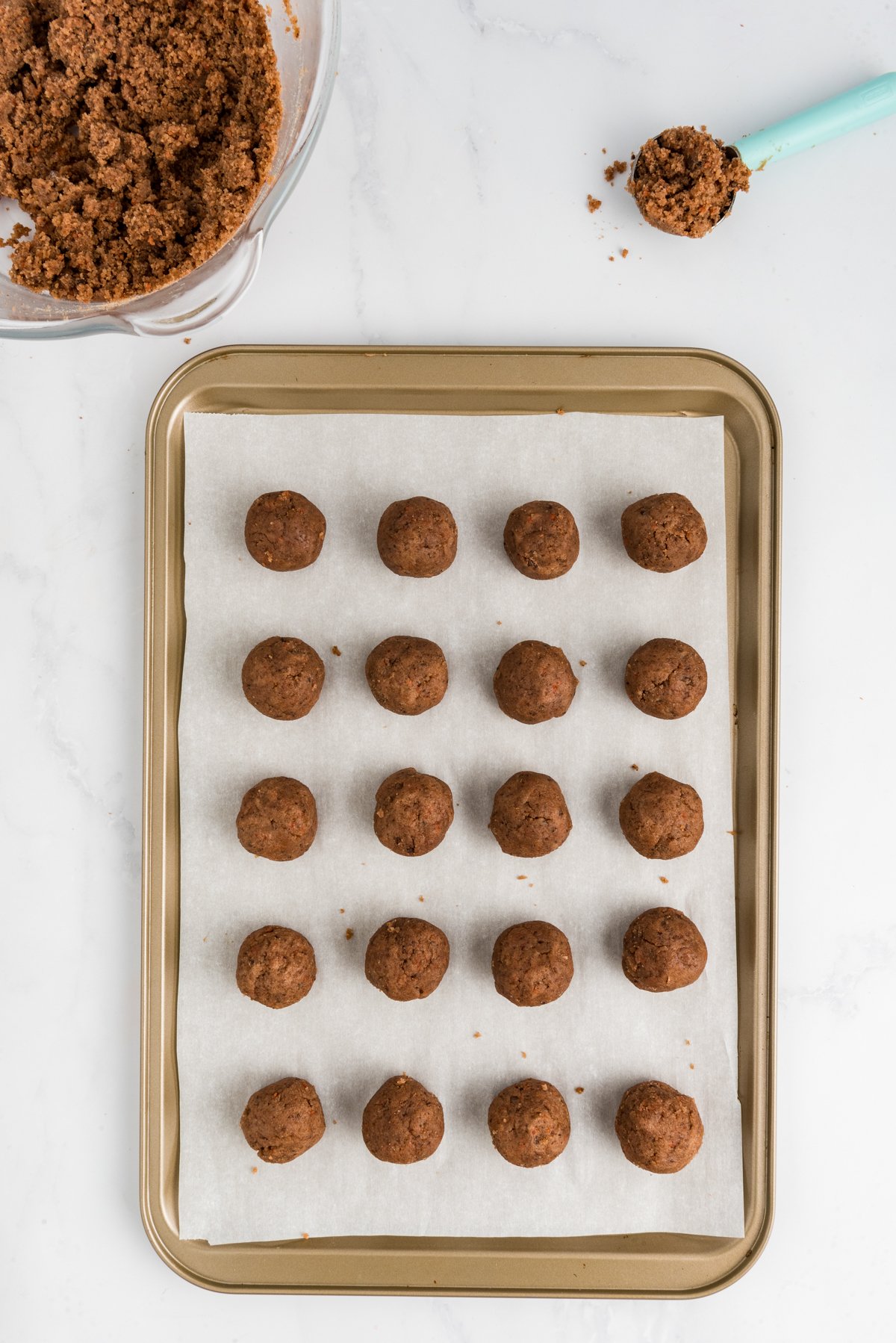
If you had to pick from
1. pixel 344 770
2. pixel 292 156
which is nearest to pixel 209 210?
pixel 292 156

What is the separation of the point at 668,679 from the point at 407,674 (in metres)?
0.53

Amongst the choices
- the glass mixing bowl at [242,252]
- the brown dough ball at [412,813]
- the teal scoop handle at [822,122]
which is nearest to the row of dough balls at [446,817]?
the brown dough ball at [412,813]

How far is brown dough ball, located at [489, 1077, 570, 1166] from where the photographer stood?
1781mm

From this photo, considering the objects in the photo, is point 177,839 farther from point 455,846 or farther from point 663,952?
point 663,952

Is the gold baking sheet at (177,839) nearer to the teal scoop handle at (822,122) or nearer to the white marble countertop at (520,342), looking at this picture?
the white marble countertop at (520,342)

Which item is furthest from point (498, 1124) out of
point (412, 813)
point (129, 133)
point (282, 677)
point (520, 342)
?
point (129, 133)

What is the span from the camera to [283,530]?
1.77m

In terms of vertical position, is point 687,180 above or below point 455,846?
above

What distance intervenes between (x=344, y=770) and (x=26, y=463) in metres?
0.98

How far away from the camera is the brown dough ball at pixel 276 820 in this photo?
Result: 5.86 ft

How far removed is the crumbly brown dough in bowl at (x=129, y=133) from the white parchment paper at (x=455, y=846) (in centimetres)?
41

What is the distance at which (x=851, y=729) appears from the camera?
198cm

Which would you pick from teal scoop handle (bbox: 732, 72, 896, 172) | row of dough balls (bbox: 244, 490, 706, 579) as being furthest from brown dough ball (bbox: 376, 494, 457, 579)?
teal scoop handle (bbox: 732, 72, 896, 172)

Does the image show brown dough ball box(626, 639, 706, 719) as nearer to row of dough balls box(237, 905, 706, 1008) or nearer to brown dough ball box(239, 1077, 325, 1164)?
row of dough balls box(237, 905, 706, 1008)
